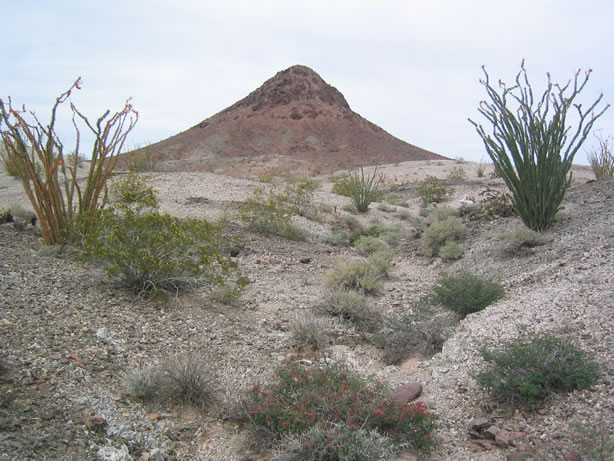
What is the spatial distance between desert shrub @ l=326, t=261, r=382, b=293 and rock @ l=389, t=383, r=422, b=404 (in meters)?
3.28

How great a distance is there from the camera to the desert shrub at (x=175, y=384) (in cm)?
413

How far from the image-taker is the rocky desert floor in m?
3.49

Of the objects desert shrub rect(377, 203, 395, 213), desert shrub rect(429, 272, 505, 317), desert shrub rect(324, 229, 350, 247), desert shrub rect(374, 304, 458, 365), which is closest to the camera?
desert shrub rect(374, 304, 458, 365)

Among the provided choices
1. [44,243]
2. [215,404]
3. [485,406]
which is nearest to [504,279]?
[485,406]

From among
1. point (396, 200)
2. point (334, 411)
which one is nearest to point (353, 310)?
point (334, 411)

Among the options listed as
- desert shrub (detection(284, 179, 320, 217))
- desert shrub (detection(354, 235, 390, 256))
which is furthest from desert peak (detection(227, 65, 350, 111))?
desert shrub (detection(354, 235, 390, 256))

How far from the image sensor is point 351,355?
5.57 m

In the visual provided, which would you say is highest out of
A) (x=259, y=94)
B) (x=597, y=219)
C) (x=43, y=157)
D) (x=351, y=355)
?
(x=259, y=94)

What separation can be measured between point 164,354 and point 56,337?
3.17 feet

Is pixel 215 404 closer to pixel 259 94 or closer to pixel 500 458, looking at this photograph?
pixel 500 458

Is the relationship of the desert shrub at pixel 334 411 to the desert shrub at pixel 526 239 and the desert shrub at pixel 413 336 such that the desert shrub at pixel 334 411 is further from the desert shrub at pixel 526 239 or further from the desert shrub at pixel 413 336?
the desert shrub at pixel 526 239

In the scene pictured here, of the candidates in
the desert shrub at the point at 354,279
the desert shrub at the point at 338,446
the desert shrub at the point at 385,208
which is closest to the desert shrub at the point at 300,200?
the desert shrub at the point at 385,208

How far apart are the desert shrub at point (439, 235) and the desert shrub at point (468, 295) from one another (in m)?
4.15

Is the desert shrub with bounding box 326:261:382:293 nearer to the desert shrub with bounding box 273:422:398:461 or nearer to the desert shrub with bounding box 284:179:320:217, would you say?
the desert shrub with bounding box 273:422:398:461
